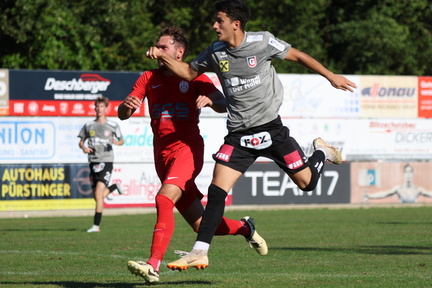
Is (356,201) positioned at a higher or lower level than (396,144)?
lower

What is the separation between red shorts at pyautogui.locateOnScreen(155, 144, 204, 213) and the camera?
7777 millimetres

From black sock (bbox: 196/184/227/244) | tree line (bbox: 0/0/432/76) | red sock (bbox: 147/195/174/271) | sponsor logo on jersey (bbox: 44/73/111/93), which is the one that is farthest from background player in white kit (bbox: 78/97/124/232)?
tree line (bbox: 0/0/432/76)

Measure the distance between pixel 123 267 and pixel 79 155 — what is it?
1289 cm

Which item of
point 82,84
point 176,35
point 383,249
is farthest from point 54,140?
point 176,35

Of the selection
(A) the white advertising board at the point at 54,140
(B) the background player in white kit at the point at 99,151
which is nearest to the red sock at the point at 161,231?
(B) the background player in white kit at the point at 99,151

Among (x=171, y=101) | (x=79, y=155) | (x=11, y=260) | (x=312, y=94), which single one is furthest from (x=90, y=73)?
(x=171, y=101)

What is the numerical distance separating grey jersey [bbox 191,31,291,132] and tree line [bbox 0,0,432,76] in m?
21.0

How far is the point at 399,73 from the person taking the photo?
120ft

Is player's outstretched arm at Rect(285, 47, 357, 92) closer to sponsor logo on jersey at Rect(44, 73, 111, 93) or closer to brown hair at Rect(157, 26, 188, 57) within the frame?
brown hair at Rect(157, 26, 188, 57)

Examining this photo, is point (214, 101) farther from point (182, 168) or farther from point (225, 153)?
point (182, 168)

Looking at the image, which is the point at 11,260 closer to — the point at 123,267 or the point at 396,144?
the point at 123,267

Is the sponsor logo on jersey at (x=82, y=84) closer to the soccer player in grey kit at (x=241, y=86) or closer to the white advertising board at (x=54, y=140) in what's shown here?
the white advertising board at (x=54, y=140)

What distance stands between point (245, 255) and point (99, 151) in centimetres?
582

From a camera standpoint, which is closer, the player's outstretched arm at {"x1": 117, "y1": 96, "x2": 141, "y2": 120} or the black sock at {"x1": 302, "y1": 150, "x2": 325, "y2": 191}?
the player's outstretched arm at {"x1": 117, "y1": 96, "x2": 141, "y2": 120}
